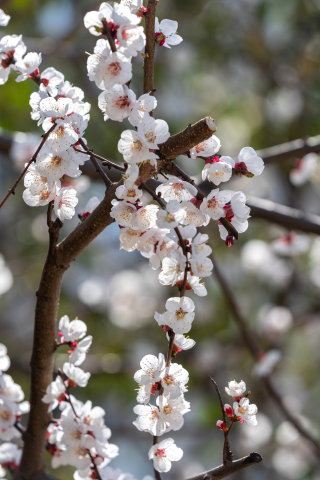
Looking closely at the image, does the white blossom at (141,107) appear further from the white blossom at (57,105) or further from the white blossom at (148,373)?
the white blossom at (148,373)

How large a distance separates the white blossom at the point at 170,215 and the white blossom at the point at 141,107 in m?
0.11

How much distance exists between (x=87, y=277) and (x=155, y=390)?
276 cm

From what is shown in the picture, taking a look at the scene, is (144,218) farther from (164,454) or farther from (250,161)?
(164,454)

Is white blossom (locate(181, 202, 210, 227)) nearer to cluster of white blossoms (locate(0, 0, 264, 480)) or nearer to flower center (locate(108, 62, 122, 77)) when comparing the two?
cluster of white blossoms (locate(0, 0, 264, 480))

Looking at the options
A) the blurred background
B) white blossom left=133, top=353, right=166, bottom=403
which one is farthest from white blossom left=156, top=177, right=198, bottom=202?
the blurred background

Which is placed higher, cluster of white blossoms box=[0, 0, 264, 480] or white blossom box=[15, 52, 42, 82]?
white blossom box=[15, 52, 42, 82]

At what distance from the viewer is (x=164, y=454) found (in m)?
0.69

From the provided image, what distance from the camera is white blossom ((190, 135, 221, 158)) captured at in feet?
1.99

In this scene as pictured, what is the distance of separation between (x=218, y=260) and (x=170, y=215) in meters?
2.17

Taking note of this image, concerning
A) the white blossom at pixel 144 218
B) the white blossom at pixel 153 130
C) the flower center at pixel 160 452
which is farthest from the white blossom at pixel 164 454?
the white blossom at pixel 153 130

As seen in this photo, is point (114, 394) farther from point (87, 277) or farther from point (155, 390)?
point (155, 390)

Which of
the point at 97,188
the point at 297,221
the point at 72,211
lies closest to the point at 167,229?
the point at 72,211

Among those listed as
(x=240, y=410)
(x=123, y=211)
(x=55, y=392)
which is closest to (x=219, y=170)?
(x=123, y=211)

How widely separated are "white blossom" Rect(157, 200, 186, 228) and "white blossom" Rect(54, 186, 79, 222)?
0.55 ft
